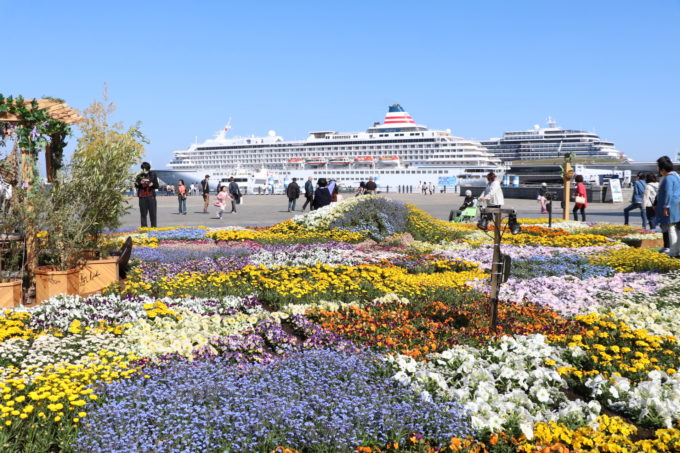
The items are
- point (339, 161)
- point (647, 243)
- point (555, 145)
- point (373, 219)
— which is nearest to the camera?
point (647, 243)

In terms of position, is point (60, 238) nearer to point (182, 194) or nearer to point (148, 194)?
point (148, 194)

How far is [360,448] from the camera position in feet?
11.2

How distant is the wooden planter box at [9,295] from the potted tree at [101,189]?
959mm

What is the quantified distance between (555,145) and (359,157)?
4512cm

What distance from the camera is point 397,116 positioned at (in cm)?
9338

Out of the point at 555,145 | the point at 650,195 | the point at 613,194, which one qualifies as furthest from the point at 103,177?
the point at 555,145

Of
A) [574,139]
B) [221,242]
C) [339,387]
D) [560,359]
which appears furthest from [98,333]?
[574,139]

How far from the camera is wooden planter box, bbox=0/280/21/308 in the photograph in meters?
6.31

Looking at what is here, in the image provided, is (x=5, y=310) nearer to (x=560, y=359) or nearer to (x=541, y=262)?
(x=560, y=359)

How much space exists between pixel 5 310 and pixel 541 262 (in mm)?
8325

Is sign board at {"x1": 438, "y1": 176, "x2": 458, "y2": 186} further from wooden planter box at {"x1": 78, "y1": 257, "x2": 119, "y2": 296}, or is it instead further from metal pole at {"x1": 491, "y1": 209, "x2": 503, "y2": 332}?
metal pole at {"x1": 491, "y1": 209, "x2": 503, "y2": 332}

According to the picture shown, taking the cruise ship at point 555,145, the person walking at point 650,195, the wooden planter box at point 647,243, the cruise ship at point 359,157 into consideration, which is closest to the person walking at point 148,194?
the wooden planter box at point 647,243

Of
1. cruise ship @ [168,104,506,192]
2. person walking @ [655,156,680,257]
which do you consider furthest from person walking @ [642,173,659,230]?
cruise ship @ [168,104,506,192]

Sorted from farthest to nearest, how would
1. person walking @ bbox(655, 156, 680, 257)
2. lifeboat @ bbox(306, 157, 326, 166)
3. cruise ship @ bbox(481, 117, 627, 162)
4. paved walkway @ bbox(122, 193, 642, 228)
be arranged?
cruise ship @ bbox(481, 117, 627, 162), lifeboat @ bbox(306, 157, 326, 166), paved walkway @ bbox(122, 193, 642, 228), person walking @ bbox(655, 156, 680, 257)
